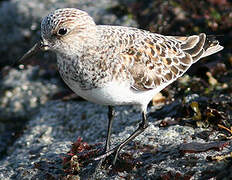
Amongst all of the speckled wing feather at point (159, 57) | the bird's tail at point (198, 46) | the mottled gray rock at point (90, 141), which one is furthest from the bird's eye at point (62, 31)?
the bird's tail at point (198, 46)

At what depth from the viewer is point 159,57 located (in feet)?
17.2

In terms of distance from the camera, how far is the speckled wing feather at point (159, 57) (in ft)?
16.0

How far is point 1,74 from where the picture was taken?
8.48m

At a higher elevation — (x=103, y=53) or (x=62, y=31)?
(x=62, y=31)

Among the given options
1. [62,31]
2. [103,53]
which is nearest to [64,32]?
[62,31]

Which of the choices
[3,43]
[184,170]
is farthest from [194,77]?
[3,43]

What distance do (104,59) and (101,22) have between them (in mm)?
4048

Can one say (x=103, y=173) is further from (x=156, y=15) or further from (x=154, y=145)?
(x=156, y=15)

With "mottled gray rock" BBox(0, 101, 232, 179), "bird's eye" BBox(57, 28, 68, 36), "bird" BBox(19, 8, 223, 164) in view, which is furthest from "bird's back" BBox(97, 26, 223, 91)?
"mottled gray rock" BBox(0, 101, 232, 179)

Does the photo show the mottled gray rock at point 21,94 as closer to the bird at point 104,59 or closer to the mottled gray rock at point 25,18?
the mottled gray rock at point 25,18

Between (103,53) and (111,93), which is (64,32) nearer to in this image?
(103,53)

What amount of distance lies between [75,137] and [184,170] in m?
2.29

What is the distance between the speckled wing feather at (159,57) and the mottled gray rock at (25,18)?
3.32 metres

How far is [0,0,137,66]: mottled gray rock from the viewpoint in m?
9.14
